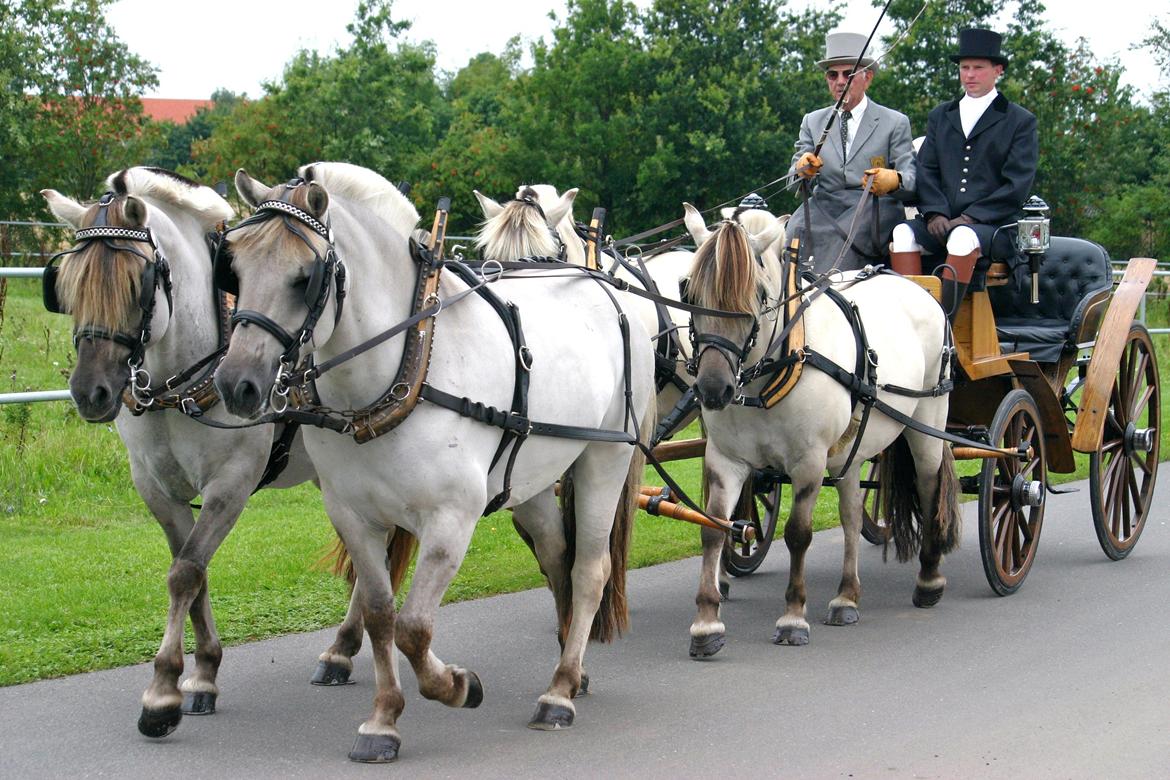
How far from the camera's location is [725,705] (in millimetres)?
4914

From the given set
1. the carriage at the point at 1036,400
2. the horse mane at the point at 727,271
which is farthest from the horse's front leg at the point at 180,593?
the carriage at the point at 1036,400

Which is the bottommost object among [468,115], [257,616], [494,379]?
[257,616]

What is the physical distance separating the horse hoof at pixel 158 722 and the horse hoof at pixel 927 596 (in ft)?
12.6

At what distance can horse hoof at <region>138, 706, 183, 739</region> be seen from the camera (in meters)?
4.35

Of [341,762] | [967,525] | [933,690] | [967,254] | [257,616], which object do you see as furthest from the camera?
[967,525]

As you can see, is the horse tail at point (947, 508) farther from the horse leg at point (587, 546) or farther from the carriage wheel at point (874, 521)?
the horse leg at point (587, 546)

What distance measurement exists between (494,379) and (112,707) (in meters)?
1.94

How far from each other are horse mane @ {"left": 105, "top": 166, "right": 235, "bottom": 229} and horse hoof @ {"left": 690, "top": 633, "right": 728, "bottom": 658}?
2.65 m

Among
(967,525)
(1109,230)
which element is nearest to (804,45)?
(1109,230)

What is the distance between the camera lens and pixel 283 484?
5207 mm

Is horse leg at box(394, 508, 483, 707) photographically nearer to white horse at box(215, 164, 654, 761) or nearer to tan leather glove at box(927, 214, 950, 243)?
white horse at box(215, 164, 654, 761)

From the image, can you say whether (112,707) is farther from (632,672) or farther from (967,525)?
(967,525)

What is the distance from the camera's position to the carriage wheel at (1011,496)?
6.71m

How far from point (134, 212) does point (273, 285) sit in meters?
0.86
